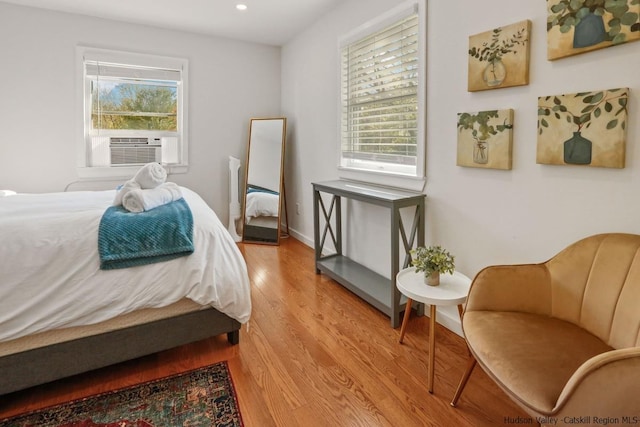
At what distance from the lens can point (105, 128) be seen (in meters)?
3.95

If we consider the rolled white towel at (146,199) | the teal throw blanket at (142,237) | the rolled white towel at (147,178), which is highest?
the rolled white towel at (147,178)

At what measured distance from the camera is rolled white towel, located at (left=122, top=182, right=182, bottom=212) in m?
2.01

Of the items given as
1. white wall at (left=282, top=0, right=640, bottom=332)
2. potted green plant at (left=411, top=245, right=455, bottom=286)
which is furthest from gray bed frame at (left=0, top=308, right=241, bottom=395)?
white wall at (left=282, top=0, right=640, bottom=332)

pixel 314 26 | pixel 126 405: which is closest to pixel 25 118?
pixel 314 26

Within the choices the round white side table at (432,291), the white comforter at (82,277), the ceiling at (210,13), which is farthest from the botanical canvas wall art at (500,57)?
the ceiling at (210,13)

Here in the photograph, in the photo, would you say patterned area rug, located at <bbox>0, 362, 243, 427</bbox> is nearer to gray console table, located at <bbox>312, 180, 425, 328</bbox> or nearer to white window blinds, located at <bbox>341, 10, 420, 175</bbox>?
gray console table, located at <bbox>312, 180, 425, 328</bbox>

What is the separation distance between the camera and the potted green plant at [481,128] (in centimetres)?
195

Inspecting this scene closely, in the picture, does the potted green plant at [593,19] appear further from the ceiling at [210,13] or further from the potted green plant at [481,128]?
the ceiling at [210,13]

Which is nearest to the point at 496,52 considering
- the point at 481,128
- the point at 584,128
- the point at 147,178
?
the point at 481,128

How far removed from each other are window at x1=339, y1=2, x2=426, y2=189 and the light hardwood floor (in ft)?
3.79

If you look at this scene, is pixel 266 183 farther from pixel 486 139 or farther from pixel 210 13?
pixel 486 139

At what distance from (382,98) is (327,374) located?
2.10 m

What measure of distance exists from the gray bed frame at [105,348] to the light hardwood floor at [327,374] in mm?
133

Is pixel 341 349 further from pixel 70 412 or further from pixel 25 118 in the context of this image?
pixel 25 118
